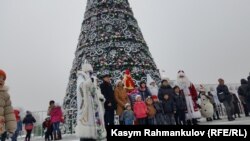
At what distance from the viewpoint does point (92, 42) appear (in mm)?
11320

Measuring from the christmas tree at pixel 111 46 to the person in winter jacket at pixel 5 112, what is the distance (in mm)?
6402

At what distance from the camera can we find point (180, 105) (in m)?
8.27

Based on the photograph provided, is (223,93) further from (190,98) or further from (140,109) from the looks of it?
(140,109)

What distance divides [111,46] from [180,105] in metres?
3.99

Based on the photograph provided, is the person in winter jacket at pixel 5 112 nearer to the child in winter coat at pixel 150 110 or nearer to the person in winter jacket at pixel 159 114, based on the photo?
the child in winter coat at pixel 150 110

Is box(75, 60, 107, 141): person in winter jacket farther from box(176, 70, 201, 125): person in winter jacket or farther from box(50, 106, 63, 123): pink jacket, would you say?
box(176, 70, 201, 125): person in winter jacket

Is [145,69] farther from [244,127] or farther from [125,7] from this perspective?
[244,127]

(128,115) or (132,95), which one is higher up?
(132,95)

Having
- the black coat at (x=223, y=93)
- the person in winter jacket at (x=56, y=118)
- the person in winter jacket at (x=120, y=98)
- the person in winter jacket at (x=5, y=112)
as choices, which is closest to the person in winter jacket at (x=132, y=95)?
the person in winter jacket at (x=120, y=98)

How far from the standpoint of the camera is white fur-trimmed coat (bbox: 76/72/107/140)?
6121 mm

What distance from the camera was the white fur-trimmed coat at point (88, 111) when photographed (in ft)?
20.1

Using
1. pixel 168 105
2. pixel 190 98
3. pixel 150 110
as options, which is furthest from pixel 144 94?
pixel 190 98

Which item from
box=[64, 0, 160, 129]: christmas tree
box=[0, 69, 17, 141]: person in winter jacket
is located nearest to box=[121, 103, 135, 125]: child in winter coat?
box=[64, 0, 160, 129]: christmas tree

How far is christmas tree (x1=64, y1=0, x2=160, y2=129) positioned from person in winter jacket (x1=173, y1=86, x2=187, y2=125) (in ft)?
7.96
